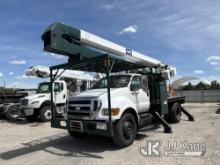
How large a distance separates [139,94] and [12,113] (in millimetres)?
10106

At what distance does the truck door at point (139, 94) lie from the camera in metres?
8.59

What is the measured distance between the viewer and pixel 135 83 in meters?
8.84

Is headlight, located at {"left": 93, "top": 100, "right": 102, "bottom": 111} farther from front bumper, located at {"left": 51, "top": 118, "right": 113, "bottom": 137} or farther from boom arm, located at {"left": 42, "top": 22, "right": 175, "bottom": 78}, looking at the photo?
boom arm, located at {"left": 42, "top": 22, "right": 175, "bottom": 78}

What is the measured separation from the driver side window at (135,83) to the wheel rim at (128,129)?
1.30m

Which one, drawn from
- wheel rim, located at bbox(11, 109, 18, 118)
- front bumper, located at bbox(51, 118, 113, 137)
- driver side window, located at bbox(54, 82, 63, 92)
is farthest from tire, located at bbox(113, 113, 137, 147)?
wheel rim, located at bbox(11, 109, 18, 118)

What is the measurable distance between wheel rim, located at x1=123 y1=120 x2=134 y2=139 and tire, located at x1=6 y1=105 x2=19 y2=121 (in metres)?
10.2

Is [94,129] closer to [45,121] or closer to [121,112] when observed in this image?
[121,112]

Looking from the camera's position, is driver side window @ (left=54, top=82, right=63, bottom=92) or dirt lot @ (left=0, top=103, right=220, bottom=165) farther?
driver side window @ (left=54, top=82, right=63, bottom=92)

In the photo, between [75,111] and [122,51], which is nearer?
[75,111]

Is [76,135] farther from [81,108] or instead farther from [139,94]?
[139,94]

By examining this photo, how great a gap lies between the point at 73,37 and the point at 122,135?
3.08 m

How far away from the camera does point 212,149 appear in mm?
6922

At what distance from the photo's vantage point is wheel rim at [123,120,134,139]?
7.43m

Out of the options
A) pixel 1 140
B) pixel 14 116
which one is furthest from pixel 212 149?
pixel 14 116
